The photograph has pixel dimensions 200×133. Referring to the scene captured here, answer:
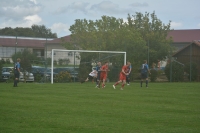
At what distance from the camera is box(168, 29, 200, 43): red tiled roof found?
273 ft

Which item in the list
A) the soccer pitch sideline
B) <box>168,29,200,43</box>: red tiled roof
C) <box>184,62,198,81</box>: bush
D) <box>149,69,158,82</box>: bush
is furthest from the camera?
<box>168,29,200,43</box>: red tiled roof

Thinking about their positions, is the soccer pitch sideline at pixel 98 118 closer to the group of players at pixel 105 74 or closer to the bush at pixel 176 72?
the group of players at pixel 105 74

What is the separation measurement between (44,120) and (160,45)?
125 ft

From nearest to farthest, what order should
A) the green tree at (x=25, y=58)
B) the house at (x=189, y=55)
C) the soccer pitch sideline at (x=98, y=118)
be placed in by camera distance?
1. the soccer pitch sideline at (x=98, y=118)
2. the green tree at (x=25, y=58)
3. the house at (x=189, y=55)

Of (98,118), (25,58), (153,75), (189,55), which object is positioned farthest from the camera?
(189,55)

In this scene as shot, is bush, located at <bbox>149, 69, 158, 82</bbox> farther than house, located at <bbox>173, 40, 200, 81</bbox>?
No

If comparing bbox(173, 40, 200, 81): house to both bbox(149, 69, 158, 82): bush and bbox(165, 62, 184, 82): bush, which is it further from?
bbox(149, 69, 158, 82): bush

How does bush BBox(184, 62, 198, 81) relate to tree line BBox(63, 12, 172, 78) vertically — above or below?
below

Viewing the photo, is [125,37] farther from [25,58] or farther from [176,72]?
[25,58]

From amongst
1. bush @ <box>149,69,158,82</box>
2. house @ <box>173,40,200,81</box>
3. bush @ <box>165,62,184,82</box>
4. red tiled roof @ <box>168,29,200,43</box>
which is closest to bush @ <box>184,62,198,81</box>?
house @ <box>173,40,200,81</box>

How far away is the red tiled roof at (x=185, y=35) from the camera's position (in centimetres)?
8331

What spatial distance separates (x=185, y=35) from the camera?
283 ft

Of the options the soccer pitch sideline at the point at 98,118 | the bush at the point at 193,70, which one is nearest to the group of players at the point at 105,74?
the soccer pitch sideline at the point at 98,118

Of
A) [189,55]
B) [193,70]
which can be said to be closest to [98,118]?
[193,70]
